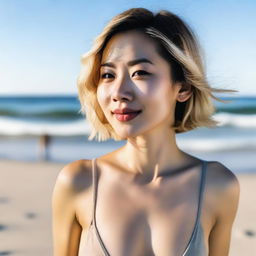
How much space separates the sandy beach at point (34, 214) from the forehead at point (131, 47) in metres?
3.05

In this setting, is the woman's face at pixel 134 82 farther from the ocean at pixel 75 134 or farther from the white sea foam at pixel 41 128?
the white sea foam at pixel 41 128

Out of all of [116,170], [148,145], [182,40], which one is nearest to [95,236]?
[116,170]

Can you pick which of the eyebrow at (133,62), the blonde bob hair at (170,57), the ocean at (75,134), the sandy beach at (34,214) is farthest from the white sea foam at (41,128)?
the eyebrow at (133,62)

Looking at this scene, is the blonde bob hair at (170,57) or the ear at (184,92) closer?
the blonde bob hair at (170,57)

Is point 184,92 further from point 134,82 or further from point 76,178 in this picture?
point 76,178

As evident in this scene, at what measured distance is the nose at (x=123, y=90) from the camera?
159cm

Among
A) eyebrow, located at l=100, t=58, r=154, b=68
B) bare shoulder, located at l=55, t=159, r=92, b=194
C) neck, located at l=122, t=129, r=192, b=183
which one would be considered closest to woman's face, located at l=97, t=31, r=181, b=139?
eyebrow, located at l=100, t=58, r=154, b=68

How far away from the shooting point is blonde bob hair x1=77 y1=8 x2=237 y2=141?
1669 millimetres

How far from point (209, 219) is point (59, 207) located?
0.56 m

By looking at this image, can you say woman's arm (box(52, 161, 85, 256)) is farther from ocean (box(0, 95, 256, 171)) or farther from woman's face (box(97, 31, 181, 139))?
ocean (box(0, 95, 256, 171))

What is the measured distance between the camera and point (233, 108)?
2105cm

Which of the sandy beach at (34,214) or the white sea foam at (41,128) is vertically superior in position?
the sandy beach at (34,214)

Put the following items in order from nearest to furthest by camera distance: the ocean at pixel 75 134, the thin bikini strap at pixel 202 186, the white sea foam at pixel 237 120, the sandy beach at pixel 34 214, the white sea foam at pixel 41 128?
the thin bikini strap at pixel 202 186 < the sandy beach at pixel 34 214 < the ocean at pixel 75 134 < the white sea foam at pixel 41 128 < the white sea foam at pixel 237 120

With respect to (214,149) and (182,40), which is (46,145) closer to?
(214,149)
